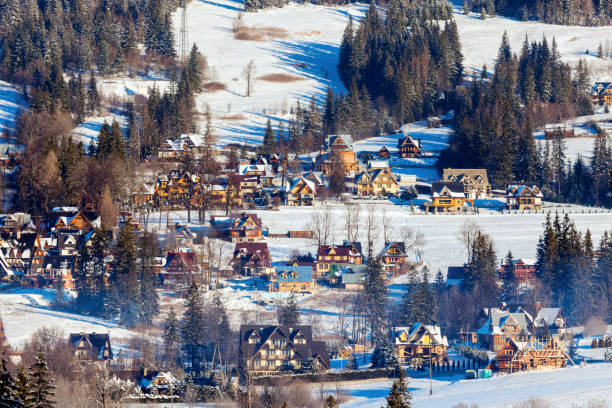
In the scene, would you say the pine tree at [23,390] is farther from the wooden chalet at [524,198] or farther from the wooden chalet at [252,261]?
the wooden chalet at [524,198]

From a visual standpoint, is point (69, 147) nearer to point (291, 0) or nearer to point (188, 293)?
point (188, 293)

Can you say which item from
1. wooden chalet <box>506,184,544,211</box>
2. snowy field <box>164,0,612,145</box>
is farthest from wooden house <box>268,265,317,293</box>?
snowy field <box>164,0,612,145</box>

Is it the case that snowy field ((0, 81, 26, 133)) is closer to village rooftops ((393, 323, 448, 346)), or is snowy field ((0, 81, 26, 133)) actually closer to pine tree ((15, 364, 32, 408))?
village rooftops ((393, 323, 448, 346))

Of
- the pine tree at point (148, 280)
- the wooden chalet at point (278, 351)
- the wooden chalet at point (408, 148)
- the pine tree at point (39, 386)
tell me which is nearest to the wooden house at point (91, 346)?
the pine tree at point (148, 280)

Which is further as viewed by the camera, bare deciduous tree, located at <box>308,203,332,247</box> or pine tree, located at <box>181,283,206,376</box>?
bare deciduous tree, located at <box>308,203,332,247</box>

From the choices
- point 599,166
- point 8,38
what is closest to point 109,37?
point 8,38

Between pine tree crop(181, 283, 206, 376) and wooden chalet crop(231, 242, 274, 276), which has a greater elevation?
wooden chalet crop(231, 242, 274, 276)
